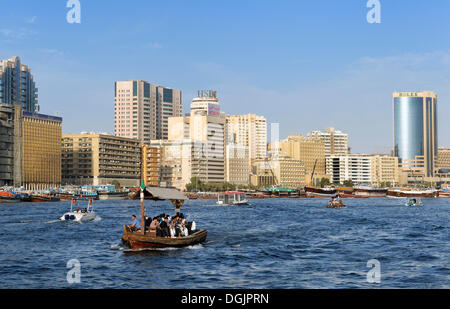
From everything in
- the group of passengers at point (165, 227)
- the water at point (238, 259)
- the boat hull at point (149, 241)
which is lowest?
the water at point (238, 259)

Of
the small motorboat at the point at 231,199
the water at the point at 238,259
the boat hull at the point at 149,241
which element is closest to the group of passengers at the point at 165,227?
the boat hull at the point at 149,241

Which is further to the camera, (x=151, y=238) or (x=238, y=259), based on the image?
(x=151, y=238)

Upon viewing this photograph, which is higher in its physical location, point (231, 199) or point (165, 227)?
point (165, 227)

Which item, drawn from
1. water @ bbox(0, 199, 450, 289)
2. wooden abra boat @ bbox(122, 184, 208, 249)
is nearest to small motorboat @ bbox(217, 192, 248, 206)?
water @ bbox(0, 199, 450, 289)

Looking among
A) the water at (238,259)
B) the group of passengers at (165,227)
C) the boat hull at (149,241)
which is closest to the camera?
the water at (238,259)

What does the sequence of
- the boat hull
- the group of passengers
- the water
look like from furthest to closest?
the group of passengers, the boat hull, the water

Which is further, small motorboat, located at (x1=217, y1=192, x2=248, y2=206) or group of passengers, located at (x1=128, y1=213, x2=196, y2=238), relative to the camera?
small motorboat, located at (x1=217, y1=192, x2=248, y2=206)

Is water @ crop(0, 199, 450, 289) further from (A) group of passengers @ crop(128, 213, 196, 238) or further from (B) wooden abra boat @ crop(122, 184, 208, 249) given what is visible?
(A) group of passengers @ crop(128, 213, 196, 238)

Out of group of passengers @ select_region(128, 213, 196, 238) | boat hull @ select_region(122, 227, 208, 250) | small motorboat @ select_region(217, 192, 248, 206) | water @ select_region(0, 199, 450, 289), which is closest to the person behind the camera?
water @ select_region(0, 199, 450, 289)

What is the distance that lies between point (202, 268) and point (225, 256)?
6437 mm

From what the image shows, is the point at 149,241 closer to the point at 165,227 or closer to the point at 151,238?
the point at 151,238

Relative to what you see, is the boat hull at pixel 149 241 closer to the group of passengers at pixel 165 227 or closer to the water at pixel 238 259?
the water at pixel 238 259

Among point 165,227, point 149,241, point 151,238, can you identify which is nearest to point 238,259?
point 151,238
